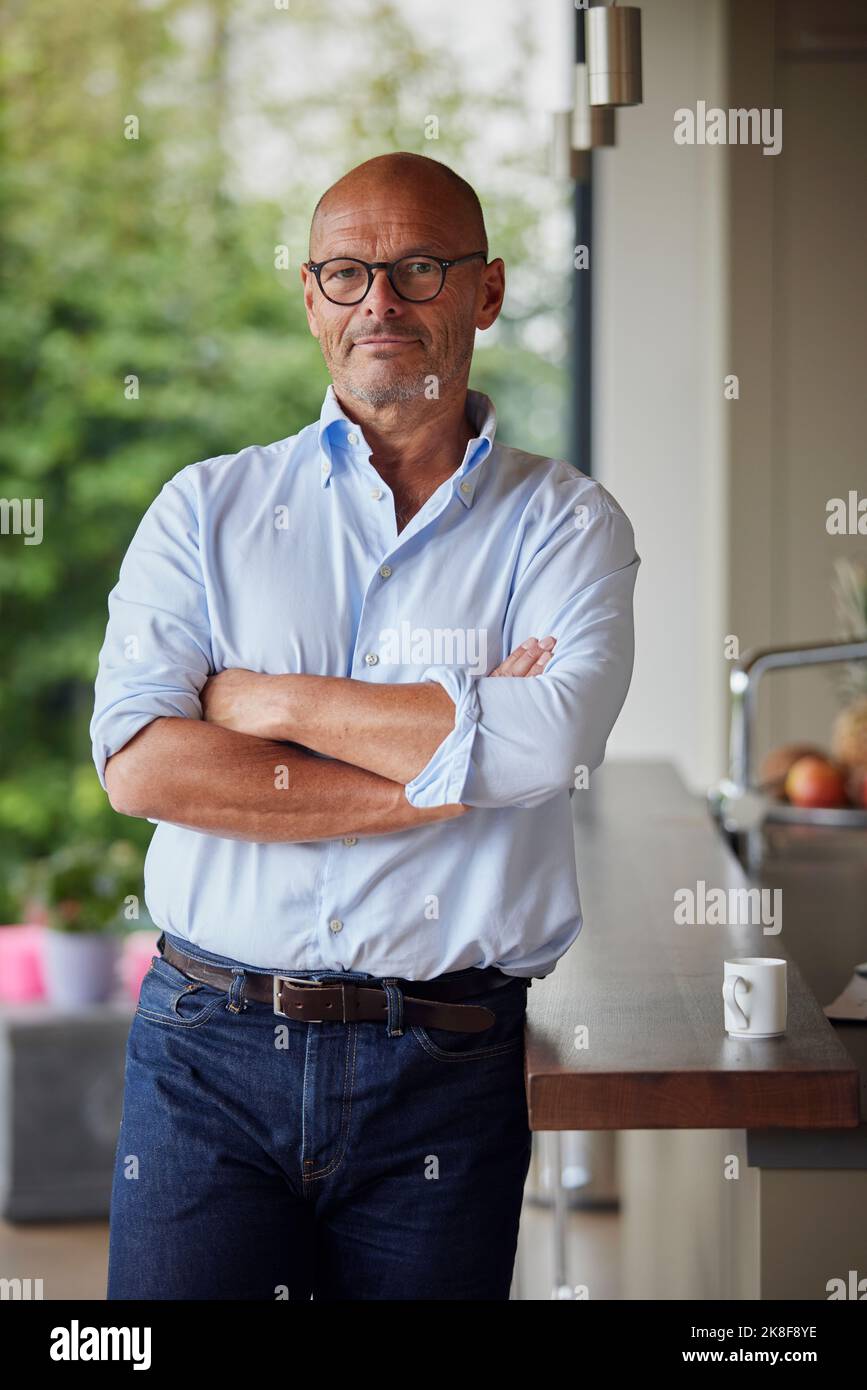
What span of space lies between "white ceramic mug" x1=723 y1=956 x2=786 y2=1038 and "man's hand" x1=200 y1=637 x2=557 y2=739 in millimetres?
336

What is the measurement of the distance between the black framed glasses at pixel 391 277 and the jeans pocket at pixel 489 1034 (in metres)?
0.66

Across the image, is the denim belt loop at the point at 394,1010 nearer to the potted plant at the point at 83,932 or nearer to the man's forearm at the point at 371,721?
the man's forearm at the point at 371,721

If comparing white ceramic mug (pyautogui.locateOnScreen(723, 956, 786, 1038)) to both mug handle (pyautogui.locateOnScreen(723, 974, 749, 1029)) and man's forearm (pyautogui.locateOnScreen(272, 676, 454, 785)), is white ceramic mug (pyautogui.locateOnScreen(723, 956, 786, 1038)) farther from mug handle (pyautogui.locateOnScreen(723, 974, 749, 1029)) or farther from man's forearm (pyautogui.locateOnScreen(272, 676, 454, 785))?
man's forearm (pyautogui.locateOnScreen(272, 676, 454, 785))

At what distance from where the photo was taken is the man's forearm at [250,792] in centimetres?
150

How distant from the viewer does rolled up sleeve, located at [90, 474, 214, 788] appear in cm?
154

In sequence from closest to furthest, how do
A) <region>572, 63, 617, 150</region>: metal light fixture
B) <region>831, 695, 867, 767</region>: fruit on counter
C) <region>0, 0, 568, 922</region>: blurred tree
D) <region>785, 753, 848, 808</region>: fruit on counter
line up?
1. <region>572, 63, 617, 150</region>: metal light fixture
2. <region>785, 753, 848, 808</region>: fruit on counter
3. <region>831, 695, 867, 767</region>: fruit on counter
4. <region>0, 0, 568, 922</region>: blurred tree

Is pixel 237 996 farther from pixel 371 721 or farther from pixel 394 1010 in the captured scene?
pixel 371 721

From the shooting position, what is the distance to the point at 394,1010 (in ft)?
4.82

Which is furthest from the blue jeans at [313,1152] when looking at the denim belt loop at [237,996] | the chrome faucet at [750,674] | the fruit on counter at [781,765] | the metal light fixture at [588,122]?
the fruit on counter at [781,765]

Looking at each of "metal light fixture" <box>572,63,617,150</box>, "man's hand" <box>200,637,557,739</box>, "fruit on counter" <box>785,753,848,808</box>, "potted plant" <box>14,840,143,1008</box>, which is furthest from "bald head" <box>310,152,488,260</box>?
"potted plant" <box>14,840,143,1008</box>

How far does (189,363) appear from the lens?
4969 millimetres

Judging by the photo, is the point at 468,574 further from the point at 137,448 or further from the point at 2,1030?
the point at 137,448
